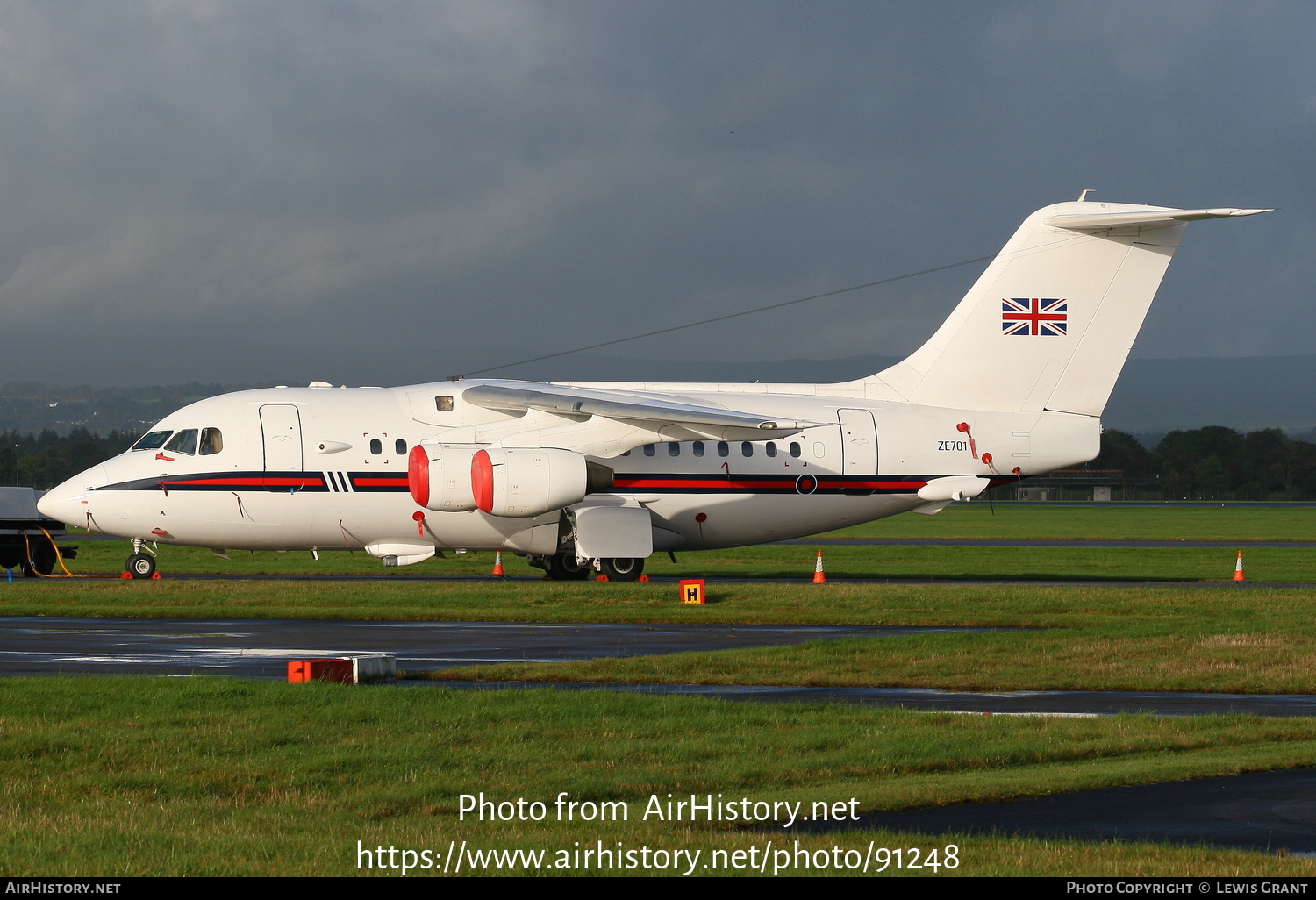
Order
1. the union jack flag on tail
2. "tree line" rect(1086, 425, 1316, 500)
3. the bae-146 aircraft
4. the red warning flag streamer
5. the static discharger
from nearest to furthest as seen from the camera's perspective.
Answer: the static discharger < the bae-146 aircraft < the red warning flag streamer < the union jack flag on tail < "tree line" rect(1086, 425, 1316, 500)

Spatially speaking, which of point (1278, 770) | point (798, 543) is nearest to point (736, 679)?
point (1278, 770)

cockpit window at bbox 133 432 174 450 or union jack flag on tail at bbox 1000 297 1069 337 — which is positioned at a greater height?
union jack flag on tail at bbox 1000 297 1069 337

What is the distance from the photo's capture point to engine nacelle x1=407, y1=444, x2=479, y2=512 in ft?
90.7

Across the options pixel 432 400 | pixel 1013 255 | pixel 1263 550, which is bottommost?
pixel 1263 550

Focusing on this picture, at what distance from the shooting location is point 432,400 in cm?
3003

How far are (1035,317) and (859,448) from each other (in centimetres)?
516

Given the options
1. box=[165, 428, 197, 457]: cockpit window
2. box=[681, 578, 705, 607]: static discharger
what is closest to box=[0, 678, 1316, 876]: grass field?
box=[681, 578, 705, 607]: static discharger

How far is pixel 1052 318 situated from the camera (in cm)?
3209

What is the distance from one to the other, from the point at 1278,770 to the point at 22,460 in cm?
14801

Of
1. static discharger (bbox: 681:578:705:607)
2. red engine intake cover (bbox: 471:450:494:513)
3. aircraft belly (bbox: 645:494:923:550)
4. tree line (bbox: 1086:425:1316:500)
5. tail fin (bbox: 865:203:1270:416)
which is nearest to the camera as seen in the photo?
static discharger (bbox: 681:578:705:607)

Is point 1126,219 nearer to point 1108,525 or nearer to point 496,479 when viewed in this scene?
point 496,479

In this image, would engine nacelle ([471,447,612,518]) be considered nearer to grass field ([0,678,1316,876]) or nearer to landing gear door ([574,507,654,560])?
landing gear door ([574,507,654,560])

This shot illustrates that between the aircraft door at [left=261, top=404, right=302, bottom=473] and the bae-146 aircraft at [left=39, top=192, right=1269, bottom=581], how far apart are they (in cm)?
4
